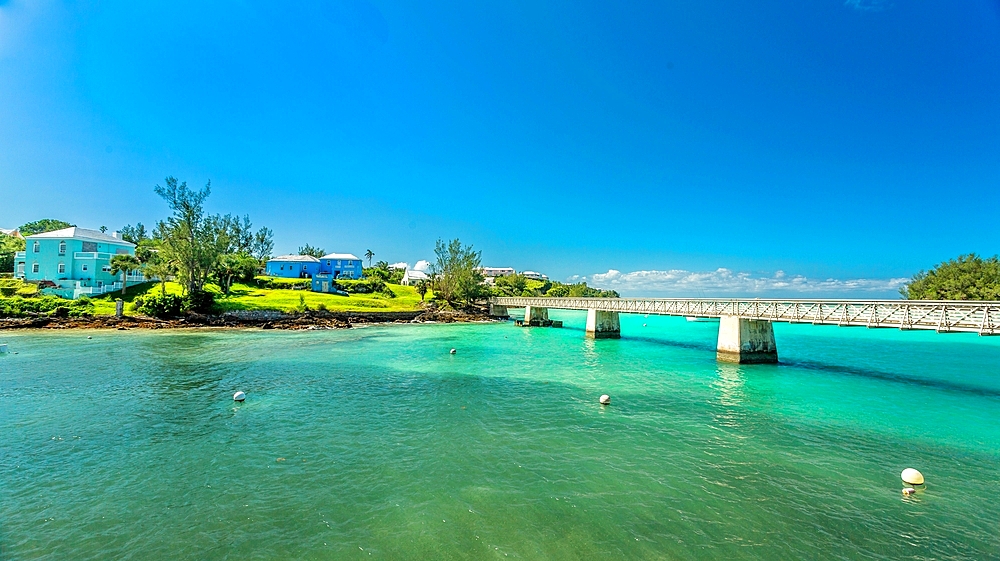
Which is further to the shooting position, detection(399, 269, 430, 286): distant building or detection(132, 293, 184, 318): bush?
detection(399, 269, 430, 286): distant building

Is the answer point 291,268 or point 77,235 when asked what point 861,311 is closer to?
point 77,235

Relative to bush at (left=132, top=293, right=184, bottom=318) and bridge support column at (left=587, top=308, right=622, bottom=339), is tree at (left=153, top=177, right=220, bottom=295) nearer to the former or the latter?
bush at (left=132, top=293, right=184, bottom=318)

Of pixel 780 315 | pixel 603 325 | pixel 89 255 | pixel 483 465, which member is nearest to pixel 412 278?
pixel 89 255

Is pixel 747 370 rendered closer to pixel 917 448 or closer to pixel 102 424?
pixel 917 448

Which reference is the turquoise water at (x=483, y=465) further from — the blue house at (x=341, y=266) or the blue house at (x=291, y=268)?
the blue house at (x=341, y=266)

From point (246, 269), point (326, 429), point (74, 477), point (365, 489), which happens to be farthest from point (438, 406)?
point (246, 269)

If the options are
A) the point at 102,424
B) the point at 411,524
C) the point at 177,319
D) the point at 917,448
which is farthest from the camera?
the point at 177,319

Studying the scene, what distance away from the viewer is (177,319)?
169 feet

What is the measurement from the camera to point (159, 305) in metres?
52.3

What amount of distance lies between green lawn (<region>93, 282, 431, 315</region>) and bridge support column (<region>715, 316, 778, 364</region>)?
50445mm

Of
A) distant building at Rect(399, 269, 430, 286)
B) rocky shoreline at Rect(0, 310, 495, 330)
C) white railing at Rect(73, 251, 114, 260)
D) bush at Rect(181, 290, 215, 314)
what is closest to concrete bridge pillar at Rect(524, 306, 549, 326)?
rocky shoreline at Rect(0, 310, 495, 330)

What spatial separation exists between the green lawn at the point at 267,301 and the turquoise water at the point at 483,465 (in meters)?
33.4

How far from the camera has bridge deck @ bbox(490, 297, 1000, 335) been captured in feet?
71.9

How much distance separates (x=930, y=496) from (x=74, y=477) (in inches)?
876
